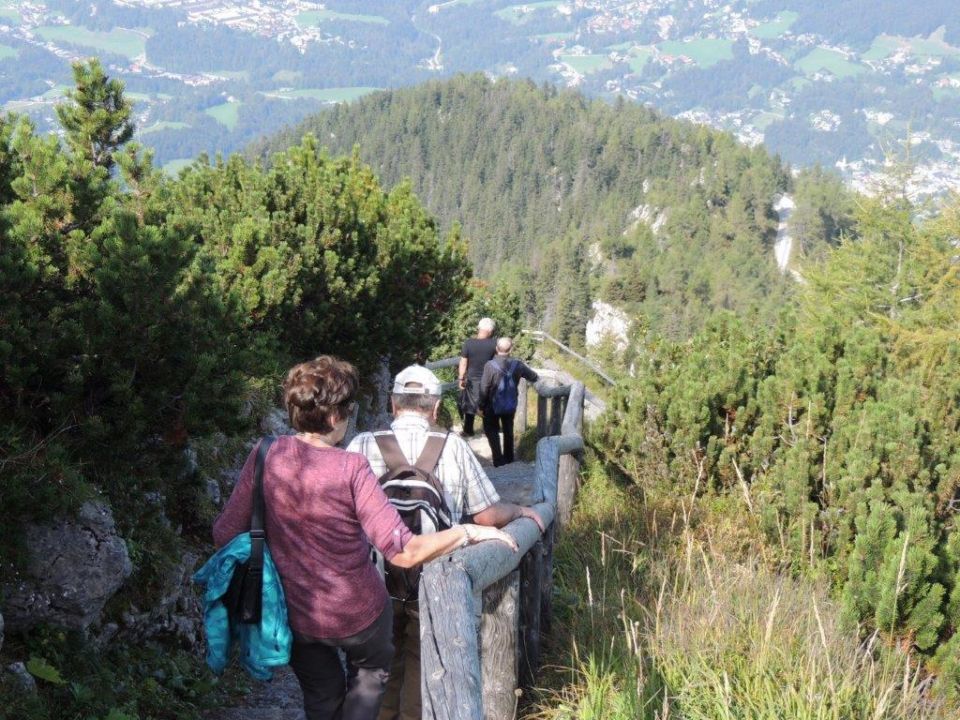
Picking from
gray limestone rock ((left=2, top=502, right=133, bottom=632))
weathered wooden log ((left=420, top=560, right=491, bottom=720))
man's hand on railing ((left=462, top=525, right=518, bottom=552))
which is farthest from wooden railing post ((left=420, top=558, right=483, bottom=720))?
gray limestone rock ((left=2, top=502, right=133, bottom=632))

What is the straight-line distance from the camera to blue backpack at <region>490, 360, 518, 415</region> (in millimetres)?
7188

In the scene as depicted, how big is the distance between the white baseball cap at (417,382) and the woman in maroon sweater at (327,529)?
0.66ft

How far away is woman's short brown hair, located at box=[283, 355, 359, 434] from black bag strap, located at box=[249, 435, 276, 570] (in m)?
0.12

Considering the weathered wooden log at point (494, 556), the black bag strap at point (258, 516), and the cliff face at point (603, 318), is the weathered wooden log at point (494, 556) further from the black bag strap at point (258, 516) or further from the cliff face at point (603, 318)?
the cliff face at point (603, 318)

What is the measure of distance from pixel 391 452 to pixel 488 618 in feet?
Result: 1.84

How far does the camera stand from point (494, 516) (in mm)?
2652

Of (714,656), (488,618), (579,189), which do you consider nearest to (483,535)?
(488,618)

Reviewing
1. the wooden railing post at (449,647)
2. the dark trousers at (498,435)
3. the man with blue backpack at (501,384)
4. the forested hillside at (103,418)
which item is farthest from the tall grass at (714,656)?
the dark trousers at (498,435)

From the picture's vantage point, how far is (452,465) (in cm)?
262

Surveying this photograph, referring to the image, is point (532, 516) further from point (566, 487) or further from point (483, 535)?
point (566, 487)

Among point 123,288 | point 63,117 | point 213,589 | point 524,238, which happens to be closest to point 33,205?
point 123,288

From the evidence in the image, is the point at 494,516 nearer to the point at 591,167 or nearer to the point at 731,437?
the point at 731,437

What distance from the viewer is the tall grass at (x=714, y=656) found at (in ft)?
8.55

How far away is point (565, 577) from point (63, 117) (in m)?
5.30
